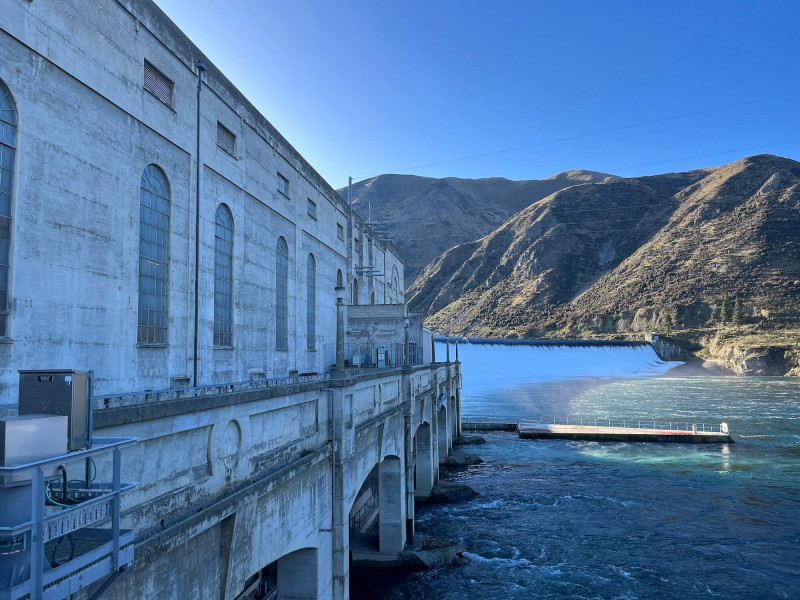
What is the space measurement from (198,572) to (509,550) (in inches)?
716

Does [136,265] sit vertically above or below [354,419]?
above

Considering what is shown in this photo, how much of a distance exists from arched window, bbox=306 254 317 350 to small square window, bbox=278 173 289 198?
4.60 m

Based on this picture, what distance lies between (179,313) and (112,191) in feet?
14.8

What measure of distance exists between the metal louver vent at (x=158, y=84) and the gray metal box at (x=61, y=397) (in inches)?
550

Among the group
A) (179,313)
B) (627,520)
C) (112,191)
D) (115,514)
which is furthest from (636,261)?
(115,514)

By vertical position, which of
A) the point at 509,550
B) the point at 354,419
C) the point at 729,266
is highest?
the point at 729,266

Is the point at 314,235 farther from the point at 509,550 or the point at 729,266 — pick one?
the point at 729,266

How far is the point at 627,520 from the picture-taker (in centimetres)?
2591

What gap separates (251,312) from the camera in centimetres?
2297

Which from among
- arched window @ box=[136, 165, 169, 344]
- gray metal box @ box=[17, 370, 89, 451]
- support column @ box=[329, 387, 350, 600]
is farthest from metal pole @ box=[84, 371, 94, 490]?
arched window @ box=[136, 165, 169, 344]

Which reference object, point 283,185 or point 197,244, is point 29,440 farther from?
point 283,185

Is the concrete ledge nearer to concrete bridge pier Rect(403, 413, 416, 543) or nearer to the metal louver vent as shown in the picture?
the metal louver vent

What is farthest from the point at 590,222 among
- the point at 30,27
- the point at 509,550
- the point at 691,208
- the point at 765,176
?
the point at 30,27

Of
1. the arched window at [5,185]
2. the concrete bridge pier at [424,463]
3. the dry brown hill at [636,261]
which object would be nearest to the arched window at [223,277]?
the arched window at [5,185]
